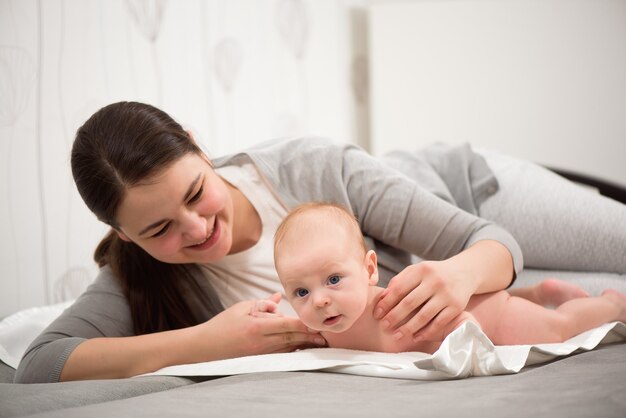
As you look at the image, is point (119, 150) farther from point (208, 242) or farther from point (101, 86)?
point (101, 86)

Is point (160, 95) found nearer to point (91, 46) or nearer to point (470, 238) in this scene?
point (91, 46)

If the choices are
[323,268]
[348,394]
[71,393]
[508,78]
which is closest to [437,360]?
[348,394]

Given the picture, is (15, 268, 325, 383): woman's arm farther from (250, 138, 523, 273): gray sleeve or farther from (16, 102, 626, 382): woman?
(250, 138, 523, 273): gray sleeve

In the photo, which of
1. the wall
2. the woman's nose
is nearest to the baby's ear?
the woman's nose

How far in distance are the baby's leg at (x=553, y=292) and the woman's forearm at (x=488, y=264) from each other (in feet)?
0.31

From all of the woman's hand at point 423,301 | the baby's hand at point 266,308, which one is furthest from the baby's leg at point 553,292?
the baby's hand at point 266,308

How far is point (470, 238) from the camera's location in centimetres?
134

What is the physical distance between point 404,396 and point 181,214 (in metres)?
0.61

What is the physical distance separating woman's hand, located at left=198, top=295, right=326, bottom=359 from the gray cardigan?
285 millimetres

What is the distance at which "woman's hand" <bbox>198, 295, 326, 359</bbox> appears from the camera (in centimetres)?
120

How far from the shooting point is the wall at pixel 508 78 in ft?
10.2

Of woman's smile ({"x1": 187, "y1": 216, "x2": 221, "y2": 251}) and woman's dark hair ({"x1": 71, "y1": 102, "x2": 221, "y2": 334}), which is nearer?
woman's dark hair ({"x1": 71, "y1": 102, "x2": 221, "y2": 334})

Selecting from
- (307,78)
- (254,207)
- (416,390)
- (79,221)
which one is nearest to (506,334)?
(416,390)

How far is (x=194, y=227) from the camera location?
1278 mm
